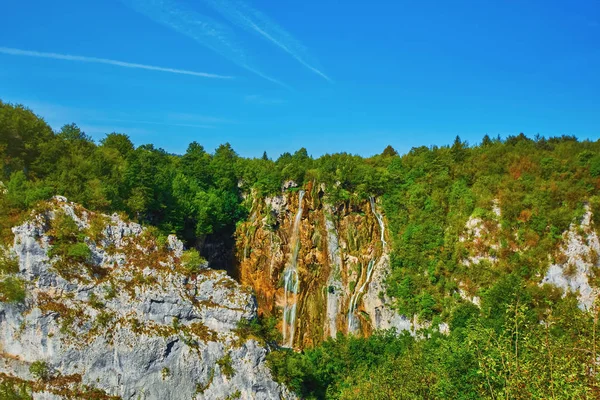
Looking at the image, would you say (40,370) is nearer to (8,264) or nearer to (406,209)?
(8,264)

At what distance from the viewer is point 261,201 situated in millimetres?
48500

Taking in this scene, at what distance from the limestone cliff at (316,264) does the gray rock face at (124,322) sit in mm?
13816

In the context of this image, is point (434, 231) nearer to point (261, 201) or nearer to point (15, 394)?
point (261, 201)

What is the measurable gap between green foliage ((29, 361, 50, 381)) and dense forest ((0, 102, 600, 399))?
15.0ft

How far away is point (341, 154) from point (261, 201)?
12.9m

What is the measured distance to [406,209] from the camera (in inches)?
1710

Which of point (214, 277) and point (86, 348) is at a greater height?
point (214, 277)

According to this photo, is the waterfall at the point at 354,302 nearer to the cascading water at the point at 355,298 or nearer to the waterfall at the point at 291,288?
the cascading water at the point at 355,298

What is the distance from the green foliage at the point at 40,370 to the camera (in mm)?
24875

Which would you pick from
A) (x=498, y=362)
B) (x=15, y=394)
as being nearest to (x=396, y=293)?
(x=498, y=362)

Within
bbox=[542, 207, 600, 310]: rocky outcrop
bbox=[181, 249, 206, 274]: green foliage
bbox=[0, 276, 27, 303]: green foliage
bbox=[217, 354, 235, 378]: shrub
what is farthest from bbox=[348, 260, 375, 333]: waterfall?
bbox=[0, 276, 27, 303]: green foliage

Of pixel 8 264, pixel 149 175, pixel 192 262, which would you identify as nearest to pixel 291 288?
pixel 192 262

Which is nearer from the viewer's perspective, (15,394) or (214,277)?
(15,394)

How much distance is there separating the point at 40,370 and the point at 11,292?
5176mm
